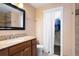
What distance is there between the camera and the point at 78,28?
136 centimetres

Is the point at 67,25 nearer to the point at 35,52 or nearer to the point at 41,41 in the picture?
the point at 41,41

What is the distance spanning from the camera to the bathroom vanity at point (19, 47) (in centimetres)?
118

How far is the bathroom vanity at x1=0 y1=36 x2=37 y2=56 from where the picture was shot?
3.89 feet

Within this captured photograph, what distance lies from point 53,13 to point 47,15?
8 centimetres

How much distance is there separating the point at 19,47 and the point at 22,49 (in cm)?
6

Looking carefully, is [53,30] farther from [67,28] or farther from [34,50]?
[34,50]

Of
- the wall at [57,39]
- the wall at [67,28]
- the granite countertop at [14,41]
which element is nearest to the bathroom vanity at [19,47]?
the granite countertop at [14,41]

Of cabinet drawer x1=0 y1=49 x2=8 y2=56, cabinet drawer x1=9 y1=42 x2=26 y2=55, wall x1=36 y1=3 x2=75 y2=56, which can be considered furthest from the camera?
wall x1=36 y1=3 x2=75 y2=56

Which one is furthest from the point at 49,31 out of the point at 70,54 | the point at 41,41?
the point at 70,54

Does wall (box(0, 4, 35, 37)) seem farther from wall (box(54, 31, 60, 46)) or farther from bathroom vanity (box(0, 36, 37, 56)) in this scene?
wall (box(54, 31, 60, 46))

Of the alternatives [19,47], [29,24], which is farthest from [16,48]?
[29,24]

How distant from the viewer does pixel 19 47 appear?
4.38ft

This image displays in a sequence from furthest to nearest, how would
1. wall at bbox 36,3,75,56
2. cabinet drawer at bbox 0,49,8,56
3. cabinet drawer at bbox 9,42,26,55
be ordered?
wall at bbox 36,3,75,56 → cabinet drawer at bbox 9,42,26,55 → cabinet drawer at bbox 0,49,8,56

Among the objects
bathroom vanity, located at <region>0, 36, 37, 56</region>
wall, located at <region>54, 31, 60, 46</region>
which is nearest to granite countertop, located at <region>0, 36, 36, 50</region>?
bathroom vanity, located at <region>0, 36, 37, 56</region>
